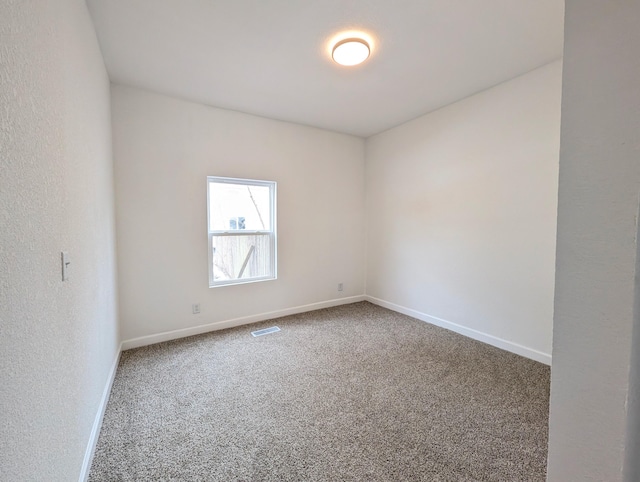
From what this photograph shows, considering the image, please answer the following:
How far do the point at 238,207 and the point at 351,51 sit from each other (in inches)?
83.5

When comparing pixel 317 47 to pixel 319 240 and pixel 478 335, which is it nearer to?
pixel 319 240

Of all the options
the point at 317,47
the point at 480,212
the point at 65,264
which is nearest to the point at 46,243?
the point at 65,264

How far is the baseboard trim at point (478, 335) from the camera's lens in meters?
2.58

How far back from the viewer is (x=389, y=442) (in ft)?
5.34

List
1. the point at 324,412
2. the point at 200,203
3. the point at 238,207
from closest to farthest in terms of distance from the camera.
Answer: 1. the point at 324,412
2. the point at 200,203
3. the point at 238,207

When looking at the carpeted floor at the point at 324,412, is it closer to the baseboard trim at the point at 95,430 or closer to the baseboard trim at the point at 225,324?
the baseboard trim at the point at 95,430

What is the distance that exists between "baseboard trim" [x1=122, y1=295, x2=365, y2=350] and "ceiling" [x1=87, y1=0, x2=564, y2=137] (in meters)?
2.52

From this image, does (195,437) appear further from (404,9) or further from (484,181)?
(484,181)

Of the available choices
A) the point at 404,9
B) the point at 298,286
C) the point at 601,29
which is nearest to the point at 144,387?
the point at 298,286

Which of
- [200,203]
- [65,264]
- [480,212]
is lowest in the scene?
[65,264]

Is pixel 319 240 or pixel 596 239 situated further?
pixel 319 240

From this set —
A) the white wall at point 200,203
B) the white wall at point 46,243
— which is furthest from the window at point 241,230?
the white wall at point 46,243

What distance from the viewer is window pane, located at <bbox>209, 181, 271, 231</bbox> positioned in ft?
11.0

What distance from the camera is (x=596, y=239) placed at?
62 centimetres
